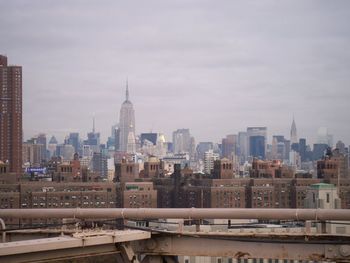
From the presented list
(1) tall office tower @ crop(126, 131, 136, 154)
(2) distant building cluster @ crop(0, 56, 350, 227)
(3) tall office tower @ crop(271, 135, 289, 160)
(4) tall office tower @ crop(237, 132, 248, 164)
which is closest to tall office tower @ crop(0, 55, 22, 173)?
(2) distant building cluster @ crop(0, 56, 350, 227)

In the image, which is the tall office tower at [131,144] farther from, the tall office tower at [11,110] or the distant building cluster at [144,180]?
the tall office tower at [11,110]

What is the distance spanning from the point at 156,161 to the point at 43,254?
82756 millimetres

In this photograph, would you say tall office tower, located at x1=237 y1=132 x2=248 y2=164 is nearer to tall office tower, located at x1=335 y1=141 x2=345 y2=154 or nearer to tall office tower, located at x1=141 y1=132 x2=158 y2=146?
tall office tower, located at x1=141 y1=132 x2=158 y2=146

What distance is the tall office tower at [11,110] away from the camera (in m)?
91.9

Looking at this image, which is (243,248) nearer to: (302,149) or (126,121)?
(302,149)

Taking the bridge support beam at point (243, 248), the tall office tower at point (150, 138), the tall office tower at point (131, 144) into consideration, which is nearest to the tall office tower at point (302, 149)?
the tall office tower at point (131, 144)

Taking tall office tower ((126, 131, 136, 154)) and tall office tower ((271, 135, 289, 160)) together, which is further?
tall office tower ((126, 131, 136, 154))

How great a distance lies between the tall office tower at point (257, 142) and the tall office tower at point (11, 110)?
47676mm

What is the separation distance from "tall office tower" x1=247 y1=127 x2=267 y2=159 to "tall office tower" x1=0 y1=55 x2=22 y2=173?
1877 inches

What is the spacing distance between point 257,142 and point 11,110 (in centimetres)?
6150

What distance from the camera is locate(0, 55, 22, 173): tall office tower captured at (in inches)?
3620

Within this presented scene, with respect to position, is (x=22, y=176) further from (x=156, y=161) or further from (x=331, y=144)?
(x=331, y=144)

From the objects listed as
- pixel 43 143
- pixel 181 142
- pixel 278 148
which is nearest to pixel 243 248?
pixel 43 143

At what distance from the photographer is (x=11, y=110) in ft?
311
